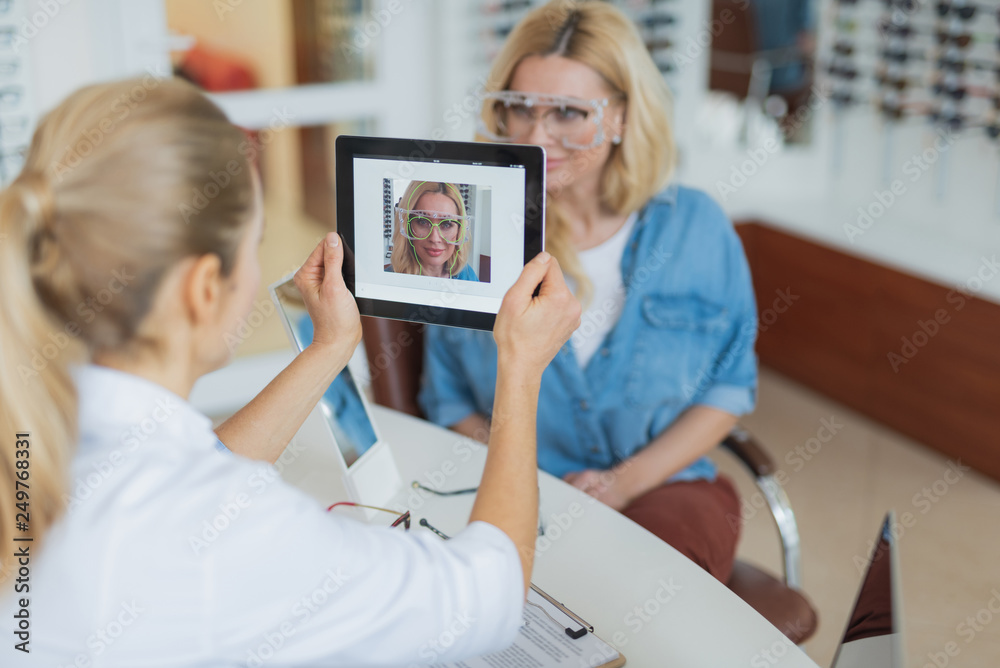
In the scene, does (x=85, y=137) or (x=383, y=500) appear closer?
(x=85, y=137)

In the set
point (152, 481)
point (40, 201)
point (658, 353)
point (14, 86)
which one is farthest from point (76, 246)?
point (14, 86)

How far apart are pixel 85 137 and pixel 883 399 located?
9.62 ft

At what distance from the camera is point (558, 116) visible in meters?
1.70

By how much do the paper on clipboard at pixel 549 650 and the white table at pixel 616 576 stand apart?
0.03 m

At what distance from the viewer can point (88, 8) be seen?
9.21 ft

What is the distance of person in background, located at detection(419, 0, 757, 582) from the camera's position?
170 cm

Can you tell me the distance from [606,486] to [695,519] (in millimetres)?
171

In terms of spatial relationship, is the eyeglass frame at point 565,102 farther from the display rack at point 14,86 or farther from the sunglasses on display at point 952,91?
the sunglasses on display at point 952,91

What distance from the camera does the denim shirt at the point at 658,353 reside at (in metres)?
1.73

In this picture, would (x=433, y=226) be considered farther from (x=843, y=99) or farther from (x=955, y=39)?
(x=843, y=99)

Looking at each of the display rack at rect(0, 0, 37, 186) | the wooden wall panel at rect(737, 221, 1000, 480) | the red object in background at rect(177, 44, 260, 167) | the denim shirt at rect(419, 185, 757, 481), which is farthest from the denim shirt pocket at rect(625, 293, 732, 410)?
the display rack at rect(0, 0, 37, 186)

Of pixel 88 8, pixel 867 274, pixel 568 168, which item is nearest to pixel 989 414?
Answer: pixel 867 274

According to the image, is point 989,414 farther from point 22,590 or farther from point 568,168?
point 22,590
